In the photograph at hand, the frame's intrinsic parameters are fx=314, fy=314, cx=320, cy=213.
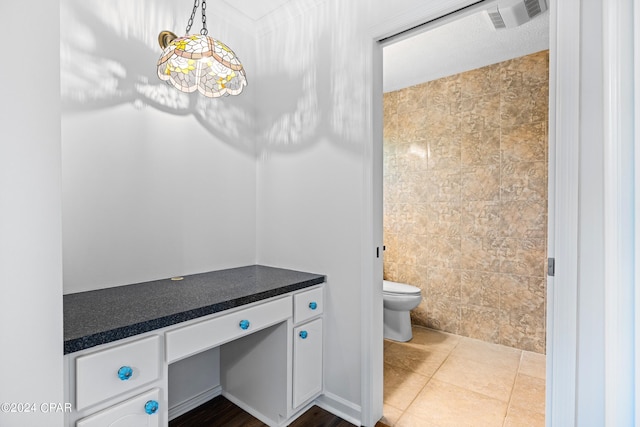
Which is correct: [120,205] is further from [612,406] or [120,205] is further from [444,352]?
[444,352]

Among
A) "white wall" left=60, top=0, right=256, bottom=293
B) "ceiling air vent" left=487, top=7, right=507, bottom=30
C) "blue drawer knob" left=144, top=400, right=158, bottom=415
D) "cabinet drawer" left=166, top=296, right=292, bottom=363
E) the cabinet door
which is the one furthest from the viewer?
"ceiling air vent" left=487, top=7, right=507, bottom=30

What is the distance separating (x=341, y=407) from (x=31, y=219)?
1727mm

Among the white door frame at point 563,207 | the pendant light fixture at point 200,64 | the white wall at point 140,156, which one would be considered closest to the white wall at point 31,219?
the pendant light fixture at point 200,64

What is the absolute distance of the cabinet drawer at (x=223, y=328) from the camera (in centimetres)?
121

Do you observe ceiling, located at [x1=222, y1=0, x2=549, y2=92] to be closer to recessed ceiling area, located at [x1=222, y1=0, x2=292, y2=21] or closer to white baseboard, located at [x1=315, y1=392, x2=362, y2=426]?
recessed ceiling area, located at [x1=222, y1=0, x2=292, y2=21]

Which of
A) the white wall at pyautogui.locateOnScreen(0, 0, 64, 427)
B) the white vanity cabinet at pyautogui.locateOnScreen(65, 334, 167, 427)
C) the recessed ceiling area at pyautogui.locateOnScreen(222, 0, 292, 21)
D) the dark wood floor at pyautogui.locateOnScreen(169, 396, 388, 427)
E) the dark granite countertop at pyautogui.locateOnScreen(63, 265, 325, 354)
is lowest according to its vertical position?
the dark wood floor at pyautogui.locateOnScreen(169, 396, 388, 427)

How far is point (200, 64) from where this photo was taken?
1.53m

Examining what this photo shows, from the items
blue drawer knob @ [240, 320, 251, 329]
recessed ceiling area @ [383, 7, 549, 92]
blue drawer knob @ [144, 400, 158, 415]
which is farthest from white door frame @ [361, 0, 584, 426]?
blue drawer knob @ [144, 400, 158, 415]

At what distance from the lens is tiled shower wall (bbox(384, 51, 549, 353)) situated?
251 centimetres

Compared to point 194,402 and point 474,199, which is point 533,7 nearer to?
point 474,199

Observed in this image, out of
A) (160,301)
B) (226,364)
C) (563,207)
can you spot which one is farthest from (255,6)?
(226,364)

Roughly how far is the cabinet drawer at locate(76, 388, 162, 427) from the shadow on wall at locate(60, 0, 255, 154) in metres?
1.26

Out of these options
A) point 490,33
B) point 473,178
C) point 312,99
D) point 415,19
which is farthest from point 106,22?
point 473,178

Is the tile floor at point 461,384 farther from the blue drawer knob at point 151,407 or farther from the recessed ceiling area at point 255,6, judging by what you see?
the recessed ceiling area at point 255,6
